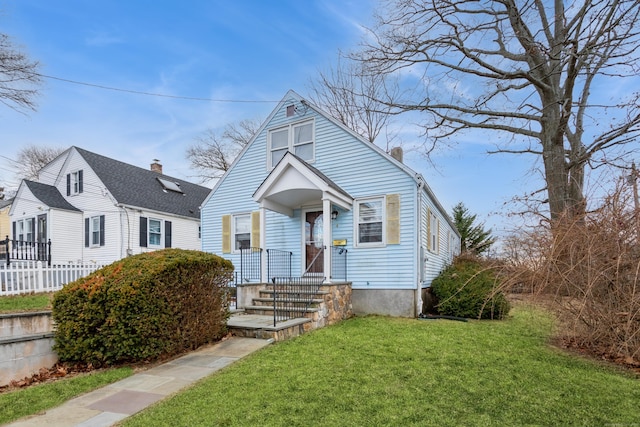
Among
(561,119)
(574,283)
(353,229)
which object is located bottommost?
(574,283)

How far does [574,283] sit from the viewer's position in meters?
5.06

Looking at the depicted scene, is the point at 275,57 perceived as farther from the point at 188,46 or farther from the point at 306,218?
the point at 306,218

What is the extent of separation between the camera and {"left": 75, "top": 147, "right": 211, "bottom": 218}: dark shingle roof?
17.0 metres

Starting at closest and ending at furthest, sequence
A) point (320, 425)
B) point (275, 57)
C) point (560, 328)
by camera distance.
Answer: point (320, 425)
point (560, 328)
point (275, 57)

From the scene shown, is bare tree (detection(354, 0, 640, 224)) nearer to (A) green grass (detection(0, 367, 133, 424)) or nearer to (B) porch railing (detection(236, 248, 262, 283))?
(B) porch railing (detection(236, 248, 262, 283))

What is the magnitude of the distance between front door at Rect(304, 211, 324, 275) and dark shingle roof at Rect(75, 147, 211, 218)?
10.1 m

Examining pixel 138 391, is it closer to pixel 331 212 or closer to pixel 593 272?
pixel 593 272

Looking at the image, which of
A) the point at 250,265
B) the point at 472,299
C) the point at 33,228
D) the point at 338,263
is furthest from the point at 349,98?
the point at 33,228

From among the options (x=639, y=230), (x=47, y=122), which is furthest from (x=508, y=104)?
(x=47, y=122)

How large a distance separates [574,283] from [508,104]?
897 centimetres

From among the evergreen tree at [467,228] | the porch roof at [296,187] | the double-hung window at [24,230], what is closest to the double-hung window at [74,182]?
the double-hung window at [24,230]

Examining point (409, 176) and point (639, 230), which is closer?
point (639, 230)

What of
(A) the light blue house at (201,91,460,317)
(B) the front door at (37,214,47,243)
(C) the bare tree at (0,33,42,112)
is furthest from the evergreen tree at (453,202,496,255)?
(B) the front door at (37,214,47,243)

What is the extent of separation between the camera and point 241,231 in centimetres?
1209
